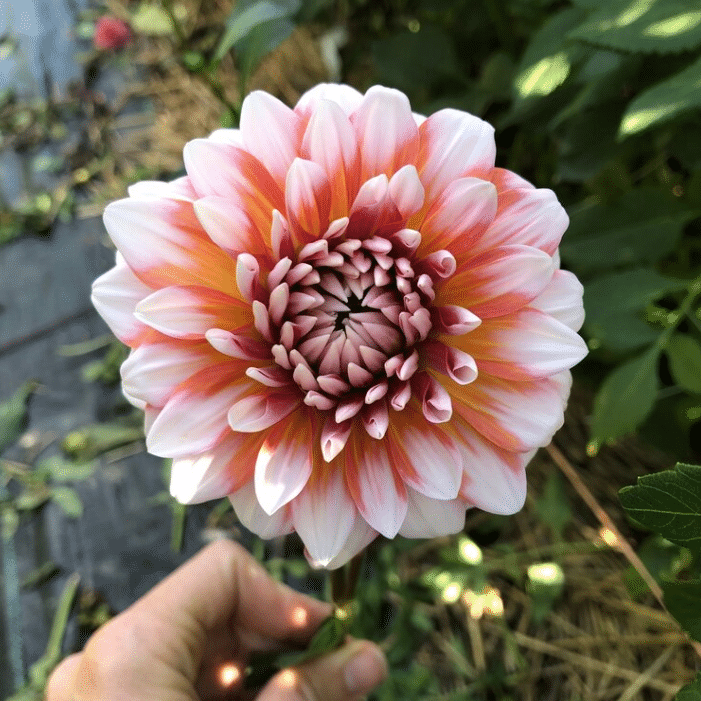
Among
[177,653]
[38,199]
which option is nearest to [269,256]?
[177,653]

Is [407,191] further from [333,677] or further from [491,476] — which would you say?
[333,677]

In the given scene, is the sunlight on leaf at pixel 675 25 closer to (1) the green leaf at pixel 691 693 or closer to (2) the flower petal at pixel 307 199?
(2) the flower petal at pixel 307 199

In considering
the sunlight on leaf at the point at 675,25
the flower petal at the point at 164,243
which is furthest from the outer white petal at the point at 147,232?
the sunlight on leaf at the point at 675,25

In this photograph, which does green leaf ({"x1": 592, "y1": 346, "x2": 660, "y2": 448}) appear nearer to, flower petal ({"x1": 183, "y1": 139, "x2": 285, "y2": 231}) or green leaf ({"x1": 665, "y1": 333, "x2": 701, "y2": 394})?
green leaf ({"x1": 665, "y1": 333, "x2": 701, "y2": 394})

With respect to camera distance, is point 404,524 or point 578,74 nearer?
point 404,524

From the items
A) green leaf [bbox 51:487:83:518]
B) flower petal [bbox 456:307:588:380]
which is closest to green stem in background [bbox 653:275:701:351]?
flower petal [bbox 456:307:588:380]

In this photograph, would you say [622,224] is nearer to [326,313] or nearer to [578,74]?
[578,74]
